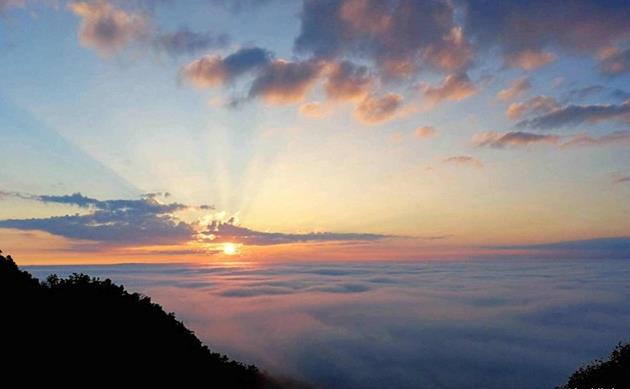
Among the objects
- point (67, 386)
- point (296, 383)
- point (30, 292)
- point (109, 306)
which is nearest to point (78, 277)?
point (109, 306)

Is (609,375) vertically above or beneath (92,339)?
beneath

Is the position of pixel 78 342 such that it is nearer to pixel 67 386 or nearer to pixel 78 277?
pixel 67 386

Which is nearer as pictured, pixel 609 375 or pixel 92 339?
pixel 92 339

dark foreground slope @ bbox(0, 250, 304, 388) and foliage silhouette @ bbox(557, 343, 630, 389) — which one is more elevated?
dark foreground slope @ bbox(0, 250, 304, 388)

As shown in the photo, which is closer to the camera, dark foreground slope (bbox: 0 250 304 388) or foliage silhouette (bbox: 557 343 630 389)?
dark foreground slope (bbox: 0 250 304 388)
